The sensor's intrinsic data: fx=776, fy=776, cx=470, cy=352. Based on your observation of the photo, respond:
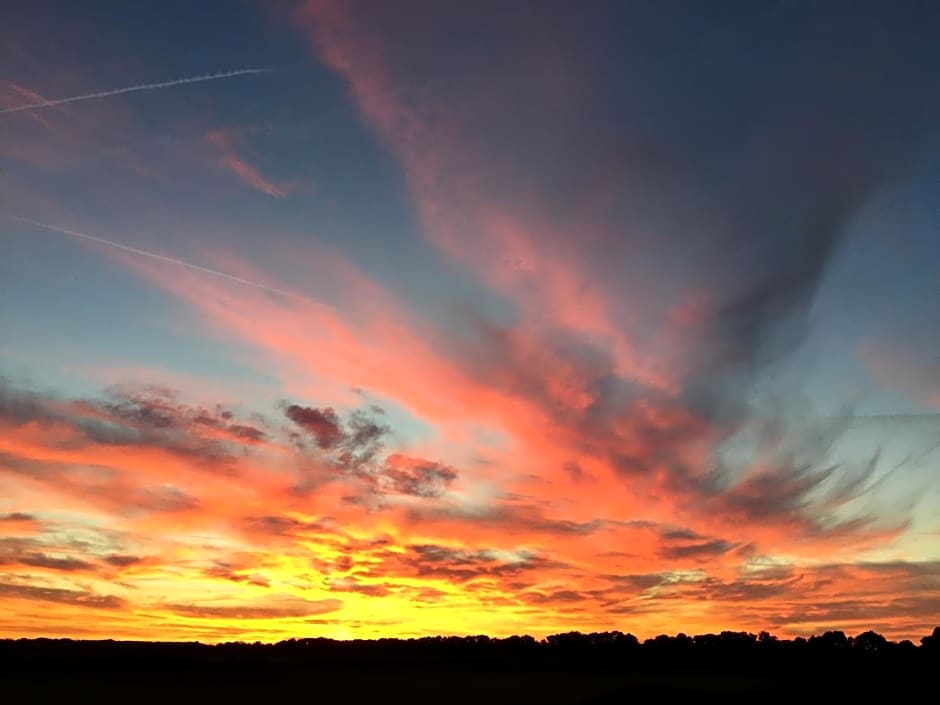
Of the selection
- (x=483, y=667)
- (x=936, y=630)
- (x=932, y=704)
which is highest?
(x=936, y=630)

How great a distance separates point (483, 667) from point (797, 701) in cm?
4631

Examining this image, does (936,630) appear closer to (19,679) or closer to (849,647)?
(849,647)

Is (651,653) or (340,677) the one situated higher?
(651,653)

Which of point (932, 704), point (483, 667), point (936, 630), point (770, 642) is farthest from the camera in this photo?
point (770, 642)

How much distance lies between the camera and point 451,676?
3679 inches

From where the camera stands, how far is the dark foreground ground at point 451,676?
234 ft

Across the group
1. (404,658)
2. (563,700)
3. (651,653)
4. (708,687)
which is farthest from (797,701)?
(651,653)

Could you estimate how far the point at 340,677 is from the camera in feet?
291

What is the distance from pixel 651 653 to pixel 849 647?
39.4 m

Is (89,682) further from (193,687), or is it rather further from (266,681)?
(266,681)

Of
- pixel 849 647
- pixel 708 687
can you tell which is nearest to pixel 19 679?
pixel 708 687

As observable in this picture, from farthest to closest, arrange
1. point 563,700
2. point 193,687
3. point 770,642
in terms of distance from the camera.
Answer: point 770,642 → point 193,687 → point 563,700

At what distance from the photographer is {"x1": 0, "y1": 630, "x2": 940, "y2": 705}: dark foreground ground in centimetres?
7119

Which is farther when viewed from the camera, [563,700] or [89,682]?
[89,682]
